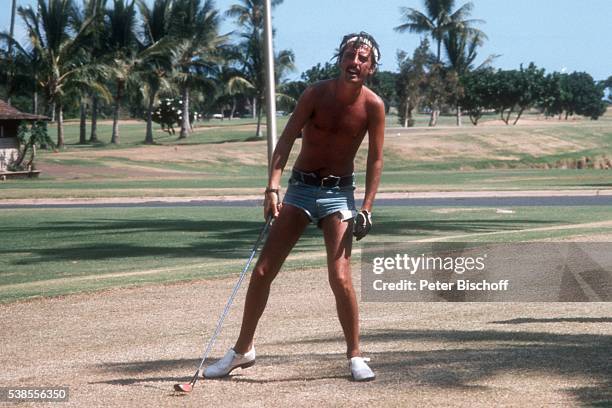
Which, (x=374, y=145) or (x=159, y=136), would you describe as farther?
(x=159, y=136)

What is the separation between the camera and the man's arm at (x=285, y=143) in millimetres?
6535

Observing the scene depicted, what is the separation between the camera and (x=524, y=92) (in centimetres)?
10406

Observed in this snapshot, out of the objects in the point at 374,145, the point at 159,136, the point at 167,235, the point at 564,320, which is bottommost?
the point at 159,136

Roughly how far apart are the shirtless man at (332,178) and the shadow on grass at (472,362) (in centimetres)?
35

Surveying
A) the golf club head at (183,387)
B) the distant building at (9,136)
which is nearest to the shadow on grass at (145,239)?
the golf club head at (183,387)

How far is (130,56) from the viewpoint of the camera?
2591 inches

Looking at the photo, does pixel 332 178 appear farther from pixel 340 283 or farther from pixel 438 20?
pixel 438 20

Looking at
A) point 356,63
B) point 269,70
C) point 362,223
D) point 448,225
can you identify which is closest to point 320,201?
point 362,223

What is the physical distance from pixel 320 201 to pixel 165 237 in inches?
584

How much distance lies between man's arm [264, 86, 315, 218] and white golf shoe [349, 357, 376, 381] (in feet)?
3.08

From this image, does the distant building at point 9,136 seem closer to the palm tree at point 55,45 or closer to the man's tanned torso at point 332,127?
the palm tree at point 55,45

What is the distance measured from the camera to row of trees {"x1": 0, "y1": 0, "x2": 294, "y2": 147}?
57.8 metres

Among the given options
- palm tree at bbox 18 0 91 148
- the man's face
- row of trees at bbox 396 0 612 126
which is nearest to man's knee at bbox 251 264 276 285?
the man's face

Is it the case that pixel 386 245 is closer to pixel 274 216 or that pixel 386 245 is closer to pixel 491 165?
pixel 274 216
